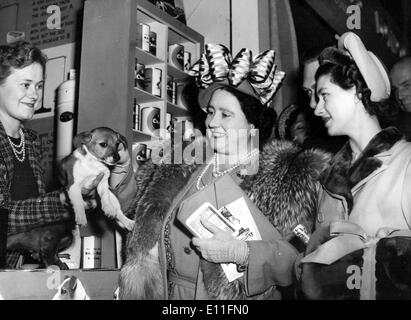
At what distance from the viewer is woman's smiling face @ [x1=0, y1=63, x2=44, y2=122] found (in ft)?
4.90

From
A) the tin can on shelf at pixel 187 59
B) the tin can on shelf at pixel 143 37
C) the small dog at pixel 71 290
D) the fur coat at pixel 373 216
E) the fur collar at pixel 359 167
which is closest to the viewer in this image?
the fur coat at pixel 373 216

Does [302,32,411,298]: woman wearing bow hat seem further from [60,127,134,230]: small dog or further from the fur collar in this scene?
→ [60,127,134,230]: small dog

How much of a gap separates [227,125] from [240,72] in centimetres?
15

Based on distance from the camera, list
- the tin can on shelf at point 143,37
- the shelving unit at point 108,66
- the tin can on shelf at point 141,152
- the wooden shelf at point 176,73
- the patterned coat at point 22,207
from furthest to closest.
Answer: the wooden shelf at point 176,73 < the tin can on shelf at point 143,37 < the tin can on shelf at point 141,152 < the shelving unit at point 108,66 < the patterned coat at point 22,207

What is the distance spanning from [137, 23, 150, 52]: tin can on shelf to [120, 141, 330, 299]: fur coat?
898 millimetres

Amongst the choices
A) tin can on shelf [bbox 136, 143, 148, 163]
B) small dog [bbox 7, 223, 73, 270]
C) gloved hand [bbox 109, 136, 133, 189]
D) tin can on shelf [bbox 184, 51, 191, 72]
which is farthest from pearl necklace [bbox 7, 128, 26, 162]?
tin can on shelf [bbox 184, 51, 191, 72]

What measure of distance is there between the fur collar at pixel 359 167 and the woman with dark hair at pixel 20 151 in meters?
0.79

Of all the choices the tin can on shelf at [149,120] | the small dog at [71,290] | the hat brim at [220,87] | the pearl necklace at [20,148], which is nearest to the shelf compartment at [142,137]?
the tin can on shelf at [149,120]

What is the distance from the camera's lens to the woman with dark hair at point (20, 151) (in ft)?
4.78

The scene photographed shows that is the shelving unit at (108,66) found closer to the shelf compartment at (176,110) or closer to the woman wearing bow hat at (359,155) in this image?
the shelf compartment at (176,110)

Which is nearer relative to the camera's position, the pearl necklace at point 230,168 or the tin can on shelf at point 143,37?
the pearl necklace at point 230,168
